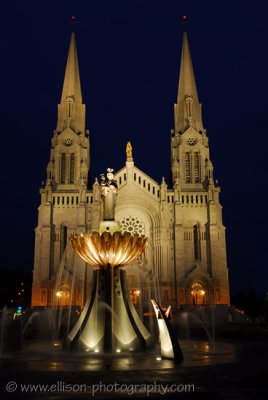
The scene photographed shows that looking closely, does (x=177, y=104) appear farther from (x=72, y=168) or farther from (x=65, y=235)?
(x=65, y=235)

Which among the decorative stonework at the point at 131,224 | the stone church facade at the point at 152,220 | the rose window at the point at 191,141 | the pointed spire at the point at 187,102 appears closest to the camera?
the stone church facade at the point at 152,220

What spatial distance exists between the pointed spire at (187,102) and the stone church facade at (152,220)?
38cm

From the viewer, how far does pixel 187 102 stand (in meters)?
54.7

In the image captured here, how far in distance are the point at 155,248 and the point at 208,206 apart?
7489 millimetres

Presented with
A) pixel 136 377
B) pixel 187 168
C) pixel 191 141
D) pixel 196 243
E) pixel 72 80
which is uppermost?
pixel 72 80

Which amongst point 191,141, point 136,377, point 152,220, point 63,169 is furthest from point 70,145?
point 136,377

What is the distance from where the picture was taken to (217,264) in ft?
157

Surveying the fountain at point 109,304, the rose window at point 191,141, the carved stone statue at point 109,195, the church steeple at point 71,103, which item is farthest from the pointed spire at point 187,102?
the fountain at point 109,304

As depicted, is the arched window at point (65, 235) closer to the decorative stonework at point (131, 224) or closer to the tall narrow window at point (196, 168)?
the decorative stonework at point (131, 224)

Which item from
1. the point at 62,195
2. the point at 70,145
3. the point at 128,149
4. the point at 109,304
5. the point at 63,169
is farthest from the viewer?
the point at 70,145

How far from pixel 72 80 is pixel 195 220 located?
23838mm

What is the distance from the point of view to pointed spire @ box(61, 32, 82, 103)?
55719mm

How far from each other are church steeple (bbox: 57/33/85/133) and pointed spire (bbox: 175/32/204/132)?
39.8 ft

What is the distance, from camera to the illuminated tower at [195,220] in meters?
46.9
